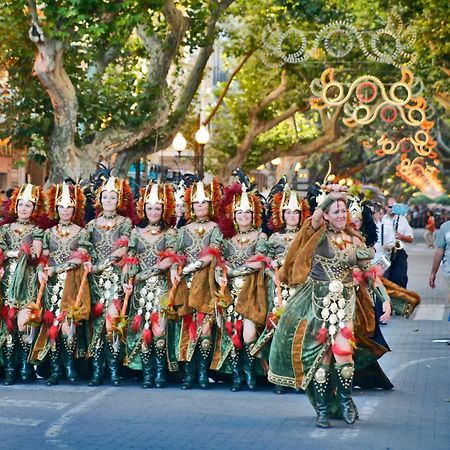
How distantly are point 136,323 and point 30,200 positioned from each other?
65.9 inches

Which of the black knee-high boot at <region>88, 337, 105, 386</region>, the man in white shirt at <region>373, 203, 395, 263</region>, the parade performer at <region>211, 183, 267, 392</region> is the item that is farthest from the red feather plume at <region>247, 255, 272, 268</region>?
the man in white shirt at <region>373, 203, 395, 263</region>

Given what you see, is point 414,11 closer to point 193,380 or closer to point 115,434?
point 193,380

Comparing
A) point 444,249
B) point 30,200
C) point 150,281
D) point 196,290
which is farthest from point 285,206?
point 444,249

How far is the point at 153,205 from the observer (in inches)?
574

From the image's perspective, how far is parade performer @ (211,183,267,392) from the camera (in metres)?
14.2

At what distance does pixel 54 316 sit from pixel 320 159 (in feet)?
189

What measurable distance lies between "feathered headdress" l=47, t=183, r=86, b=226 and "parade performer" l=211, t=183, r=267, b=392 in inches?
58.3

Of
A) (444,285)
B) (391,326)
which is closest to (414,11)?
(444,285)

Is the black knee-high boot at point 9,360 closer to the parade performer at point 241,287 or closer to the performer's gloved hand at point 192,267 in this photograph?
the performer's gloved hand at point 192,267

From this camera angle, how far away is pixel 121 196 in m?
14.9

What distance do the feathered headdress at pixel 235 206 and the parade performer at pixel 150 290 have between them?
0.54m

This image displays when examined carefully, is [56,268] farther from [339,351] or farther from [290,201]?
[339,351]

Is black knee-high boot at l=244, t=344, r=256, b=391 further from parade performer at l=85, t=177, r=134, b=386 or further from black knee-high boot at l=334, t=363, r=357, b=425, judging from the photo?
black knee-high boot at l=334, t=363, r=357, b=425

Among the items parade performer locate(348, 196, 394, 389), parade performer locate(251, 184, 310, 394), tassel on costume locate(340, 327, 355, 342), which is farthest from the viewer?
parade performer locate(251, 184, 310, 394)
